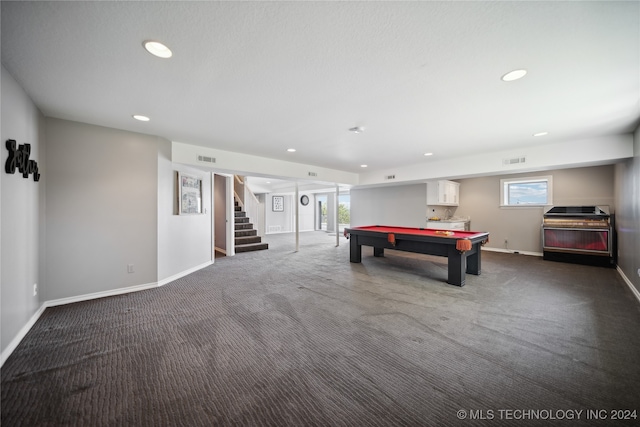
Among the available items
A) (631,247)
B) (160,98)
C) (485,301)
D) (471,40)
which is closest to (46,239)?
(160,98)

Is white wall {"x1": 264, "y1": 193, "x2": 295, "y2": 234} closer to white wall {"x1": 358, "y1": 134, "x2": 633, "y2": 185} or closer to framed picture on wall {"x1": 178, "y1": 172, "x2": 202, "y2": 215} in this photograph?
framed picture on wall {"x1": 178, "y1": 172, "x2": 202, "y2": 215}

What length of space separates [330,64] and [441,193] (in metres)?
5.89

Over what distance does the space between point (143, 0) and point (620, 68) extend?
3556 mm

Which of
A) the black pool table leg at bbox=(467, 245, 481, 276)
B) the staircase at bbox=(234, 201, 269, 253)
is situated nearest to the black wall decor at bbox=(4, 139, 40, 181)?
the staircase at bbox=(234, 201, 269, 253)

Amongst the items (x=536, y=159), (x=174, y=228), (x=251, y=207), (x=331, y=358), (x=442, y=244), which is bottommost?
(x=331, y=358)

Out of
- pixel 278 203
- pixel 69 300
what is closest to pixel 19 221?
pixel 69 300

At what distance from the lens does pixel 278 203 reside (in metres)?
12.3

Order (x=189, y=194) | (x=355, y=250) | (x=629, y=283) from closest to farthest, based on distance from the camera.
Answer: (x=629, y=283)
(x=189, y=194)
(x=355, y=250)

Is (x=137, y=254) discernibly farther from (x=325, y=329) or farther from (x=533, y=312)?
(x=533, y=312)

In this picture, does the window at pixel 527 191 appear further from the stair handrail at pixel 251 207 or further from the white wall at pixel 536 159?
the stair handrail at pixel 251 207

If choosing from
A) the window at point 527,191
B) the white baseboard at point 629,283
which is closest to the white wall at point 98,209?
the white baseboard at point 629,283

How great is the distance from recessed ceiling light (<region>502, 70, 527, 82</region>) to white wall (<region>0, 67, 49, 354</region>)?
4157 millimetres

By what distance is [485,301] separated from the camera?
10.6 feet

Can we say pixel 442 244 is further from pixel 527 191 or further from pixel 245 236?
pixel 245 236
